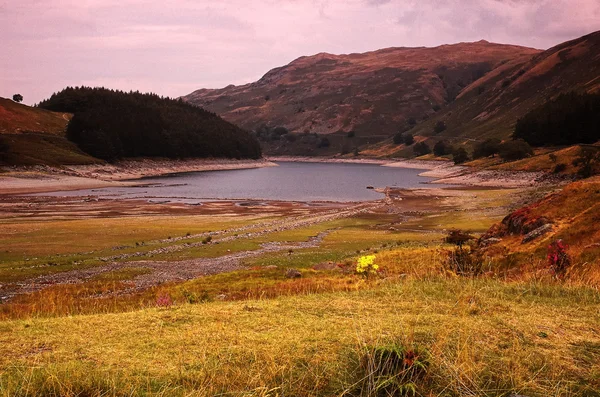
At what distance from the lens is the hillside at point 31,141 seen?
5349 inches

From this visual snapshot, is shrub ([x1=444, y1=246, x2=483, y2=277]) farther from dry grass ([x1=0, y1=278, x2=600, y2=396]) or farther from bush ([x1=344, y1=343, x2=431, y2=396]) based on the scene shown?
bush ([x1=344, y1=343, x2=431, y2=396])

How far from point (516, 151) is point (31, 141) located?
144 m

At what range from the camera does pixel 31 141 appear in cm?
16162

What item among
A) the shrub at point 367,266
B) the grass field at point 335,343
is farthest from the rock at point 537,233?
the shrub at point 367,266

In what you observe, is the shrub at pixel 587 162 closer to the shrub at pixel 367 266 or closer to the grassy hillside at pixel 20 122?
the shrub at pixel 367 266

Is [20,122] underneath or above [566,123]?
above

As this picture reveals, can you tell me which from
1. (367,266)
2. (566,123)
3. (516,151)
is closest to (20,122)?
(516,151)

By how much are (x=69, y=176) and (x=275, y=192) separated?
187ft

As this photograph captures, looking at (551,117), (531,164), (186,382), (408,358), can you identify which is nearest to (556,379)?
(408,358)

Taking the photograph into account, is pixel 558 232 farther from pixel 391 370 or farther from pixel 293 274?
pixel 391 370

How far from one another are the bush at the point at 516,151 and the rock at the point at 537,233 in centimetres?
12070

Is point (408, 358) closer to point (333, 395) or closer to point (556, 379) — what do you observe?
point (333, 395)

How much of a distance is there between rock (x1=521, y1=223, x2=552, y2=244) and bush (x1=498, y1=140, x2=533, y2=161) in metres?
121

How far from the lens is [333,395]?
695 cm
